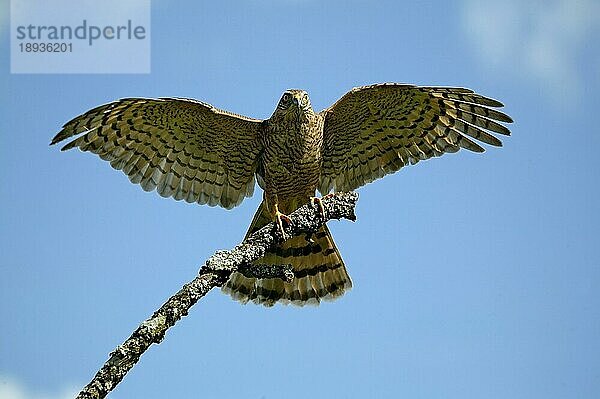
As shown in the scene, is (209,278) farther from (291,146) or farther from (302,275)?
(302,275)

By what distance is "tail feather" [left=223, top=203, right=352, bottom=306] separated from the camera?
24.1 ft

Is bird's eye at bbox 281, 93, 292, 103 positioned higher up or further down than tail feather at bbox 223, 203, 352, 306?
higher up

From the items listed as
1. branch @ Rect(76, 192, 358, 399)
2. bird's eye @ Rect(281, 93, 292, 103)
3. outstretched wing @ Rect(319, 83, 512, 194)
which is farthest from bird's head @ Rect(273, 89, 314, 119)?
branch @ Rect(76, 192, 358, 399)

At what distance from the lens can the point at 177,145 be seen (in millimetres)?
7254

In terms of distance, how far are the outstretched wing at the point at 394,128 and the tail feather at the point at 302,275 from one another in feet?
1.89

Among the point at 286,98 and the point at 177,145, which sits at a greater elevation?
the point at 286,98

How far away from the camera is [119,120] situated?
22.6 feet

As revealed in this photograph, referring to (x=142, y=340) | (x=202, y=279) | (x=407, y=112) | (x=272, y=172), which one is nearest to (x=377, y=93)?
(x=407, y=112)

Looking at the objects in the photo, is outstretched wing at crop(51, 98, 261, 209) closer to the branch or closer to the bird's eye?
the bird's eye

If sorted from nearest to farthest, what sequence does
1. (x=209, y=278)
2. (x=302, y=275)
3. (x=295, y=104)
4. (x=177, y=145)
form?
(x=209, y=278)
(x=295, y=104)
(x=177, y=145)
(x=302, y=275)

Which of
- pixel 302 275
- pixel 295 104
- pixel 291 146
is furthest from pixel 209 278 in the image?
pixel 302 275

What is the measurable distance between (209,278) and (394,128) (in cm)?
318

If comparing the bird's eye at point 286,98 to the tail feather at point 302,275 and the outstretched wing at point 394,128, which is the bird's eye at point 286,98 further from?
the tail feather at point 302,275

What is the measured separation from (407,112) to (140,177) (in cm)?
256
